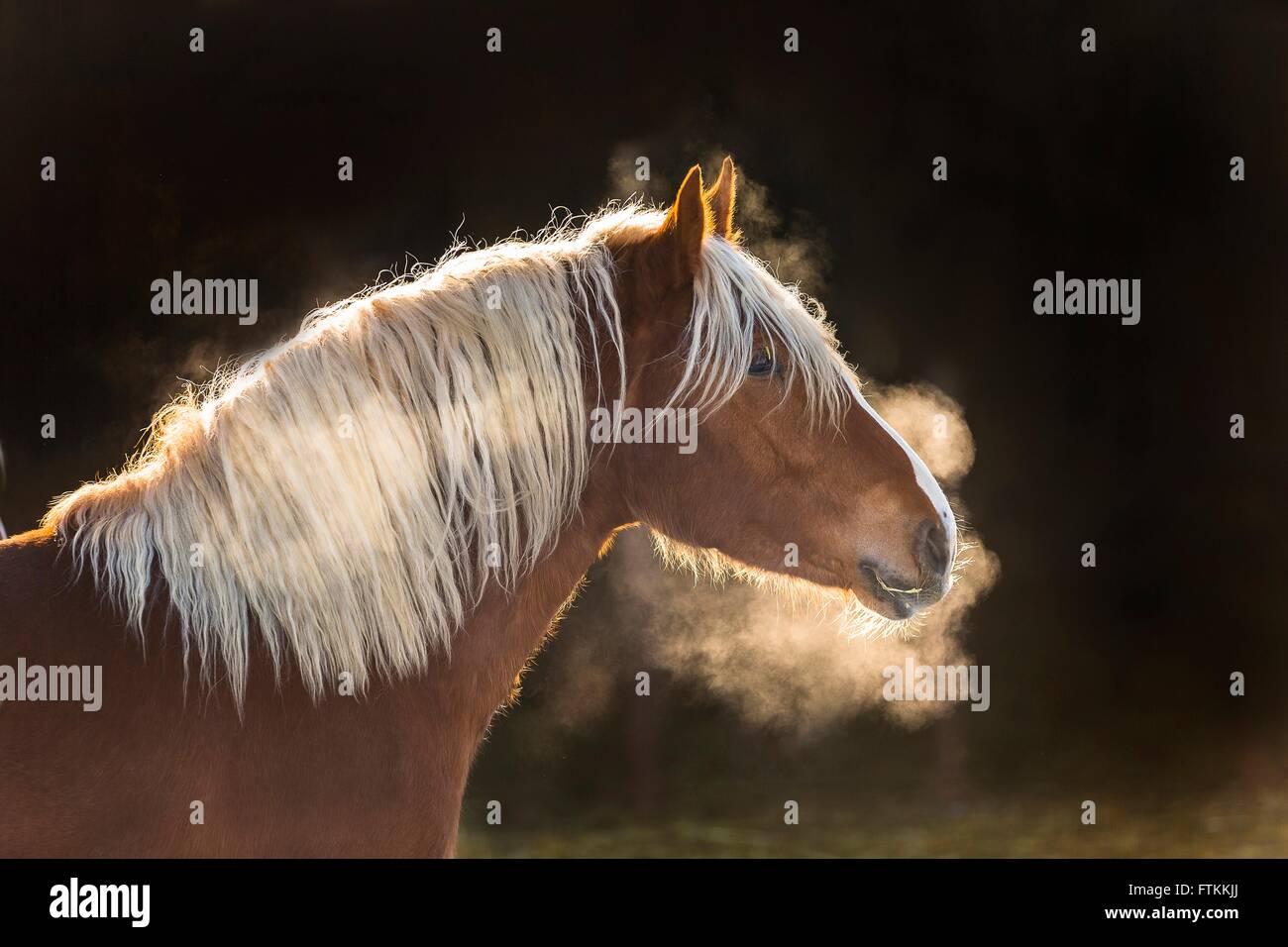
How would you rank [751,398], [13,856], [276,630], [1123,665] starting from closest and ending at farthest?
[13,856] → [276,630] → [751,398] → [1123,665]

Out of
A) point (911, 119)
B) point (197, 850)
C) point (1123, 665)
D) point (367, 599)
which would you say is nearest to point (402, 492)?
point (367, 599)

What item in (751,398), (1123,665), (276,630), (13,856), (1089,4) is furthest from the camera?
(1123,665)

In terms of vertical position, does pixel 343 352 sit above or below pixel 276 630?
above

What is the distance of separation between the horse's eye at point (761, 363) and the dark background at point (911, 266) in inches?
125

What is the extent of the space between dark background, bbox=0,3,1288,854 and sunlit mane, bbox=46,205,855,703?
3.16 metres

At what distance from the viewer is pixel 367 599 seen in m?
1.89

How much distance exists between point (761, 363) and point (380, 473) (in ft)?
2.58

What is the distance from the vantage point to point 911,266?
5496 millimetres

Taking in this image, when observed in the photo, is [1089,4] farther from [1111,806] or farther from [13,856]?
[13,856]

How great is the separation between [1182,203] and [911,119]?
4.98ft
